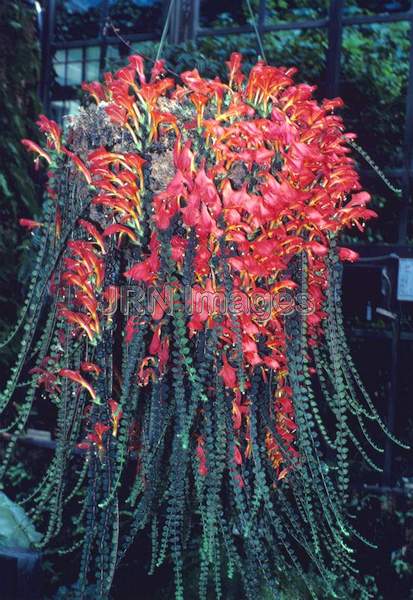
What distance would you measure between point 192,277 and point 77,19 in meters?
2.67

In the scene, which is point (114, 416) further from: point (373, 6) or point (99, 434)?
point (373, 6)

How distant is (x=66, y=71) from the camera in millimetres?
3641

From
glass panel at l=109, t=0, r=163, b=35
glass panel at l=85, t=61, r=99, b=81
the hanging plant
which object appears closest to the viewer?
the hanging plant

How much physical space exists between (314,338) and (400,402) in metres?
1.15

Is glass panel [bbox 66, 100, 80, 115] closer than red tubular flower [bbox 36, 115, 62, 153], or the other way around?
red tubular flower [bbox 36, 115, 62, 153]

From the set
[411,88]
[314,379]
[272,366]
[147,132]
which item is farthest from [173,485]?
[411,88]

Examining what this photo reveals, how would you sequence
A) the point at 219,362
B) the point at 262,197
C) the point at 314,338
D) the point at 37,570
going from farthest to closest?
1. the point at 37,570
2. the point at 314,338
3. the point at 219,362
4. the point at 262,197

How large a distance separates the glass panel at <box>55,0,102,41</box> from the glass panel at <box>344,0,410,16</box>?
1.28 metres

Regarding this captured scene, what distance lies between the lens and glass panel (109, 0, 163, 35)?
341 centimetres

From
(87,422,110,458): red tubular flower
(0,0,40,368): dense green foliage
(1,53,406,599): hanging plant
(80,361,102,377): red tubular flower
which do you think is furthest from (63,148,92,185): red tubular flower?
(0,0,40,368): dense green foliage

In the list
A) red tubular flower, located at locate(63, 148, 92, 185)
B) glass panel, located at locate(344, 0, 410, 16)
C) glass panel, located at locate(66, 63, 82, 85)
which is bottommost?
red tubular flower, located at locate(63, 148, 92, 185)

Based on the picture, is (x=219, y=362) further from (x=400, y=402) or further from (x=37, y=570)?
(x=400, y=402)

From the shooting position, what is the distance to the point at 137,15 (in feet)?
11.4

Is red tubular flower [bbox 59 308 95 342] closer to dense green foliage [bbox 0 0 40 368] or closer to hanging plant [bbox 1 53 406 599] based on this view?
hanging plant [bbox 1 53 406 599]
